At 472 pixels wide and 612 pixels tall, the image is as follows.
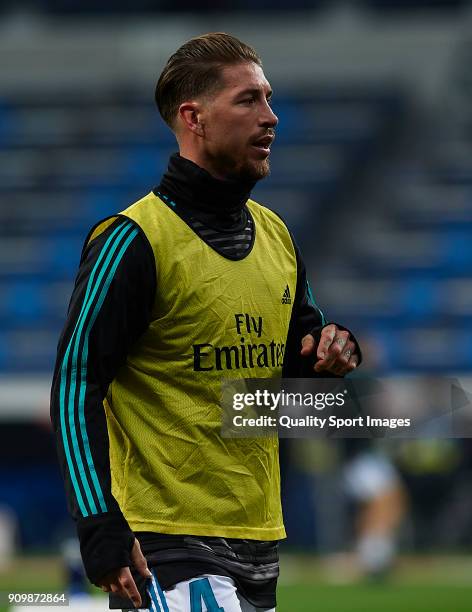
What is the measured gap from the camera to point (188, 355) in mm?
3592

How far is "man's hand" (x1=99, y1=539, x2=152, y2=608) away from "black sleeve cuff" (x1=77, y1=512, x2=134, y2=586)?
15 millimetres

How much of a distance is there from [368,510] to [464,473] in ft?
6.89

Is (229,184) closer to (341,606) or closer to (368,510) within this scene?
(341,606)

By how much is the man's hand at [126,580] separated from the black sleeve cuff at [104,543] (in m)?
0.01

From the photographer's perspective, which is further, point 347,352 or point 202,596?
point 347,352

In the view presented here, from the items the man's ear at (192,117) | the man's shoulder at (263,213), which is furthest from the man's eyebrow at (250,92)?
the man's shoulder at (263,213)

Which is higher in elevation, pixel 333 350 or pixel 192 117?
pixel 192 117

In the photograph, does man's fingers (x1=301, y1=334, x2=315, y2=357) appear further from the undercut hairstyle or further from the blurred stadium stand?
the blurred stadium stand

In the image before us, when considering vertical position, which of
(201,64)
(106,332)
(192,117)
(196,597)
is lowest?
(196,597)

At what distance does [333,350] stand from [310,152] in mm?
18144

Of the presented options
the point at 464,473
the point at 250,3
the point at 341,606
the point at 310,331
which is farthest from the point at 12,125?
the point at 310,331

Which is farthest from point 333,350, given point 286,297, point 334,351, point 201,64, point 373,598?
point 373,598

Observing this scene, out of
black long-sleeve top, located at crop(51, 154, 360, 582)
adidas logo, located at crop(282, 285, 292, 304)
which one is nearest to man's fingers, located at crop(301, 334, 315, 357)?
adidas logo, located at crop(282, 285, 292, 304)

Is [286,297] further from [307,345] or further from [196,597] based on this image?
[196,597]
